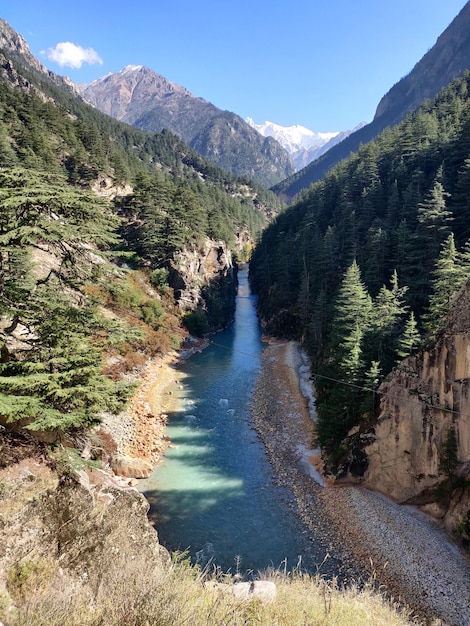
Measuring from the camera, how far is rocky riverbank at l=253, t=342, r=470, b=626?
13133mm

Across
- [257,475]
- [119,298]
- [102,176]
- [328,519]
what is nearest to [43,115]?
[102,176]

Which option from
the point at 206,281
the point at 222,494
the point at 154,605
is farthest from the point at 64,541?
the point at 206,281

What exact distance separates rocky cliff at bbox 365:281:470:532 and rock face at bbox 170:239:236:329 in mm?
33727

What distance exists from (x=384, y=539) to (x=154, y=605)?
49.1 ft

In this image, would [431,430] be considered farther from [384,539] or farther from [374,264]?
[374,264]

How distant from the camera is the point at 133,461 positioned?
21.0 metres

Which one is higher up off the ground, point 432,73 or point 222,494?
point 432,73

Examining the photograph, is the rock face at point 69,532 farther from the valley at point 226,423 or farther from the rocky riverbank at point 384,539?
the rocky riverbank at point 384,539

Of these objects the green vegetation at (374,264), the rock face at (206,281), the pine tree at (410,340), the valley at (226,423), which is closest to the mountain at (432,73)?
the green vegetation at (374,264)

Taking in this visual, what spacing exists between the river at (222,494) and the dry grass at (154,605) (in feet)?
22.5

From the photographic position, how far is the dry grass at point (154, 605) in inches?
186

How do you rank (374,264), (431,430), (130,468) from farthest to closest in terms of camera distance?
(374,264)
(130,468)
(431,430)

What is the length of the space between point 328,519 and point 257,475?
497cm

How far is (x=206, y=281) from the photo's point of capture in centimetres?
5497
